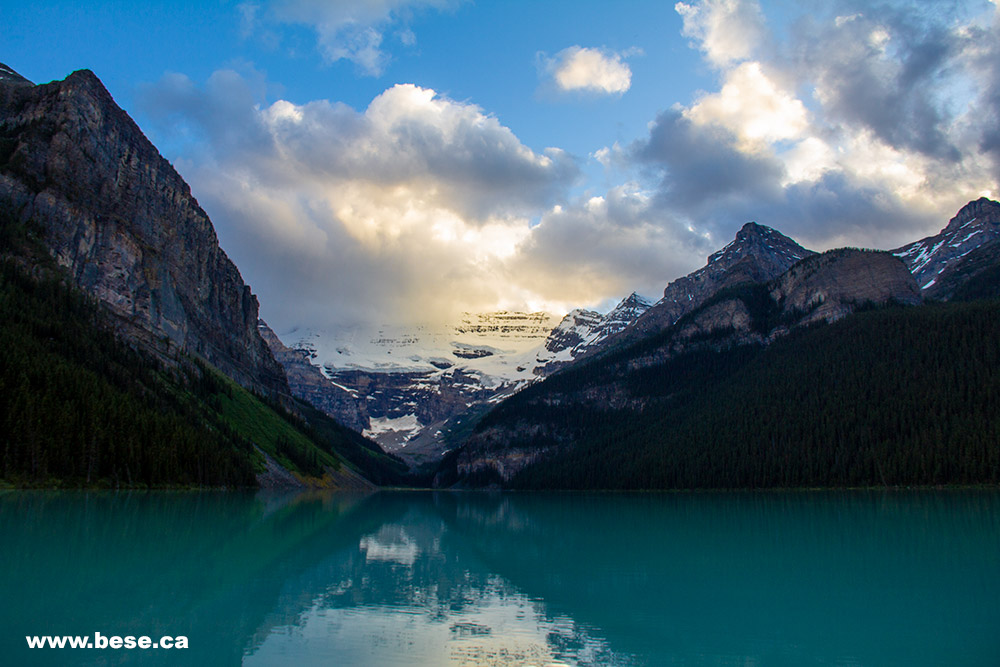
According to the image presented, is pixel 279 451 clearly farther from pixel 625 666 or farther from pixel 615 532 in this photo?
pixel 625 666

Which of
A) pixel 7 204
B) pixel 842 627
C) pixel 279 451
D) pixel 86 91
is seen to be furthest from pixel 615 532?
pixel 86 91

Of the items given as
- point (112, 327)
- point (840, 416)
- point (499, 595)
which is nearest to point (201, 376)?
point (112, 327)

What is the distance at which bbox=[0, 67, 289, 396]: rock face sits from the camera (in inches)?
5039

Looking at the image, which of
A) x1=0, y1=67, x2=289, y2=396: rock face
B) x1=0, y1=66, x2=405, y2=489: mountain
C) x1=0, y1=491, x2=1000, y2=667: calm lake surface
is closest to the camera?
x1=0, y1=491, x2=1000, y2=667: calm lake surface

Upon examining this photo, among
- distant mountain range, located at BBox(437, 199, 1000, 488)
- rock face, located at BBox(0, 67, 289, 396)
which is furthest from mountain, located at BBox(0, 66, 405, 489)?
distant mountain range, located at BBox(437, 199, 1000, 488)

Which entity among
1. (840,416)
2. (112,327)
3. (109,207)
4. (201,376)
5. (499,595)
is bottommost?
(499,595)

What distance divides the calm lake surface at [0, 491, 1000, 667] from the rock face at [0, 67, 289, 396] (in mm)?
101311

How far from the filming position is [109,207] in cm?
14750

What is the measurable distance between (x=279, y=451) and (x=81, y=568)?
408 ft

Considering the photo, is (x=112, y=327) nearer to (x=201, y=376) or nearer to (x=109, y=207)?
(x=201, y=376)

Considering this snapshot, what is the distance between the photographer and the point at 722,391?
6919 inches

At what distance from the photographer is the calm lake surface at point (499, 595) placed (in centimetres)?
1680

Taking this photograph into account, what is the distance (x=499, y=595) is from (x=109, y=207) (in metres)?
154

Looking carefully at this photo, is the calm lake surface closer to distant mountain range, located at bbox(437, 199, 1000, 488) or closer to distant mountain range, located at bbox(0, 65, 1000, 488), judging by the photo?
distant mountain range, located at bbox(0, 65, 1000, 488)
